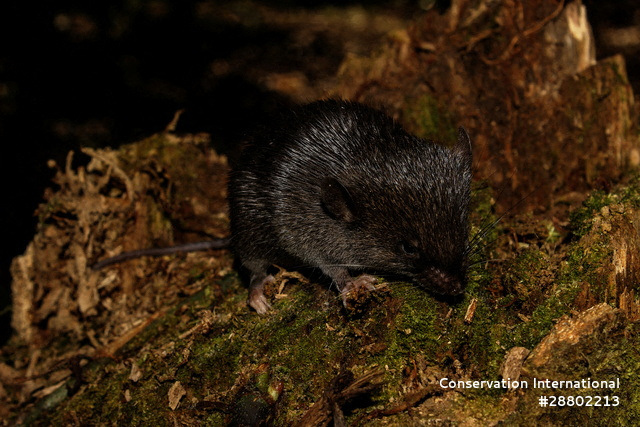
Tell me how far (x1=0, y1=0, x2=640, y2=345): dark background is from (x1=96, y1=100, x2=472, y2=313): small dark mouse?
176cm

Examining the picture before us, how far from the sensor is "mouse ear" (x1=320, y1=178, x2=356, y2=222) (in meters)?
3.41

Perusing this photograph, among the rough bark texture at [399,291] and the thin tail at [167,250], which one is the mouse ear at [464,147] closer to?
the rough bark texture at [399,291]

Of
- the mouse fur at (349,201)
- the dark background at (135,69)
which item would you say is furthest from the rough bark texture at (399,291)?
Result: the dark background at (135,69)

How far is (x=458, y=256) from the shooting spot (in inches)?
129

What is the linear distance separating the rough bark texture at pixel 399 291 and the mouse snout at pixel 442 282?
0.33 ft

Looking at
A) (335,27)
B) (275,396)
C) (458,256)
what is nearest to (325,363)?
(275,396)

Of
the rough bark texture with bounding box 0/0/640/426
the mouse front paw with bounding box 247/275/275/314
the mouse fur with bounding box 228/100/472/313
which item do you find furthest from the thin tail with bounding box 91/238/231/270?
the mouse front paw with bounding box 247/275/275/314

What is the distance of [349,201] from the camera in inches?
138

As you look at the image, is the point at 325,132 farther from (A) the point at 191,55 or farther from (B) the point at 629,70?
(B) the point at 629,70

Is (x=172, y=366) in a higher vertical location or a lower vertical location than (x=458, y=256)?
lower

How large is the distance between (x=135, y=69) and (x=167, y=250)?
4688 mm

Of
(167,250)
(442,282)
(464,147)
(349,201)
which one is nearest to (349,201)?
(349,201)

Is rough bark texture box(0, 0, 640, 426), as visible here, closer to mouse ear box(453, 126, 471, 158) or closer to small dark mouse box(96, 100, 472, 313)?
small dark mouse box(96, 100, 472, 313)

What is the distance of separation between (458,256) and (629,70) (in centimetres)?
746
